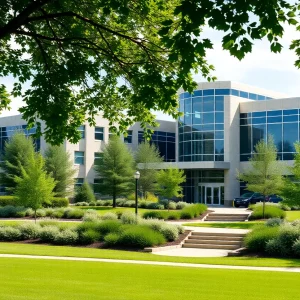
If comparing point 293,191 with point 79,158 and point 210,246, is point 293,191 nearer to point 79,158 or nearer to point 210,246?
point 210,246

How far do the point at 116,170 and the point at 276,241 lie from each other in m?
32.1

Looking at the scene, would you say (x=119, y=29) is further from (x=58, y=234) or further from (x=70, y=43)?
(x=58, y=234)

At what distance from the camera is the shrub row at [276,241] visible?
68.0ft

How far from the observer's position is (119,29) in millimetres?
11609

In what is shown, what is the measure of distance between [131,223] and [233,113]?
32989 millimetres

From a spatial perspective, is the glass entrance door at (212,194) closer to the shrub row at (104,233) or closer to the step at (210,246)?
the shrub row at (104,233)

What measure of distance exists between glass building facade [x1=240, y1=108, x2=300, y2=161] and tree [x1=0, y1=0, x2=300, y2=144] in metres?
43.5

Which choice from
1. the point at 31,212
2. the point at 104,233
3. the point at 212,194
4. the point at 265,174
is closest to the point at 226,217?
the point at 265,174

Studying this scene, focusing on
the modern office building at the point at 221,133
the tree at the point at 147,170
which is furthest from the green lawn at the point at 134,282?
the modern office building at the point at 221,133

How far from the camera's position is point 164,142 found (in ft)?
226

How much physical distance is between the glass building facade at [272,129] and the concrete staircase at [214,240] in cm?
2889

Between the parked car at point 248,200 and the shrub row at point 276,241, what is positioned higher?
the parked car at point 248,200

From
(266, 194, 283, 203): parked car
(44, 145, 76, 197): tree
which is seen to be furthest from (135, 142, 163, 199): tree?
(266, 194, 283, 203): parked car

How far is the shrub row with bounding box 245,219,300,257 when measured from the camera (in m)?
20.7
